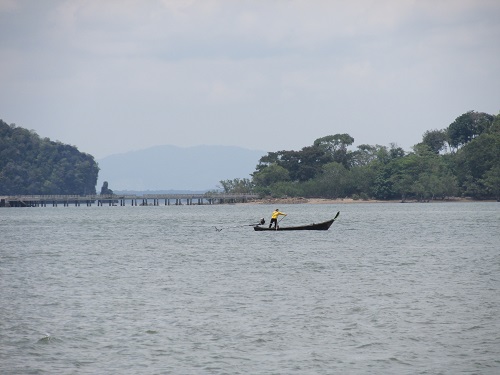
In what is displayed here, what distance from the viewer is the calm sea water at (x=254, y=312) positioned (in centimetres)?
→ 2364

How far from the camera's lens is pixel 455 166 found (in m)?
188

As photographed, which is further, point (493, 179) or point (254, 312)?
point (493, 179)

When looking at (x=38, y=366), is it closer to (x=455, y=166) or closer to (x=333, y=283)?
(x=333, y=283)

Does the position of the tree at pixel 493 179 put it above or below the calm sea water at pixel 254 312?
above

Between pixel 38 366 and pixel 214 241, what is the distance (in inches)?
1898

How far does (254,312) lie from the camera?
101 feet

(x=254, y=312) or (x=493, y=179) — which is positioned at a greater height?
(x=493, y=179)

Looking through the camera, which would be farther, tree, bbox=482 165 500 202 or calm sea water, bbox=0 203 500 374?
tree, bbox=482 165 500 202

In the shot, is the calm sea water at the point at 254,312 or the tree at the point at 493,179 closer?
the calm sea water at the point at 254,312

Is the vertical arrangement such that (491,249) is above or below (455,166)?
below

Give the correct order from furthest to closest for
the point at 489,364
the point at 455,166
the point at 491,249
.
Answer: the point at 455,166
the point at 491,249
the point at 489,364

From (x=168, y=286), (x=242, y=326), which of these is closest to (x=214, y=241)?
(x=168, y=286)

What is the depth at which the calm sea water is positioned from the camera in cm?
2364

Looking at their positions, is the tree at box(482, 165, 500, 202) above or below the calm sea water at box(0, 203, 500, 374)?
above
